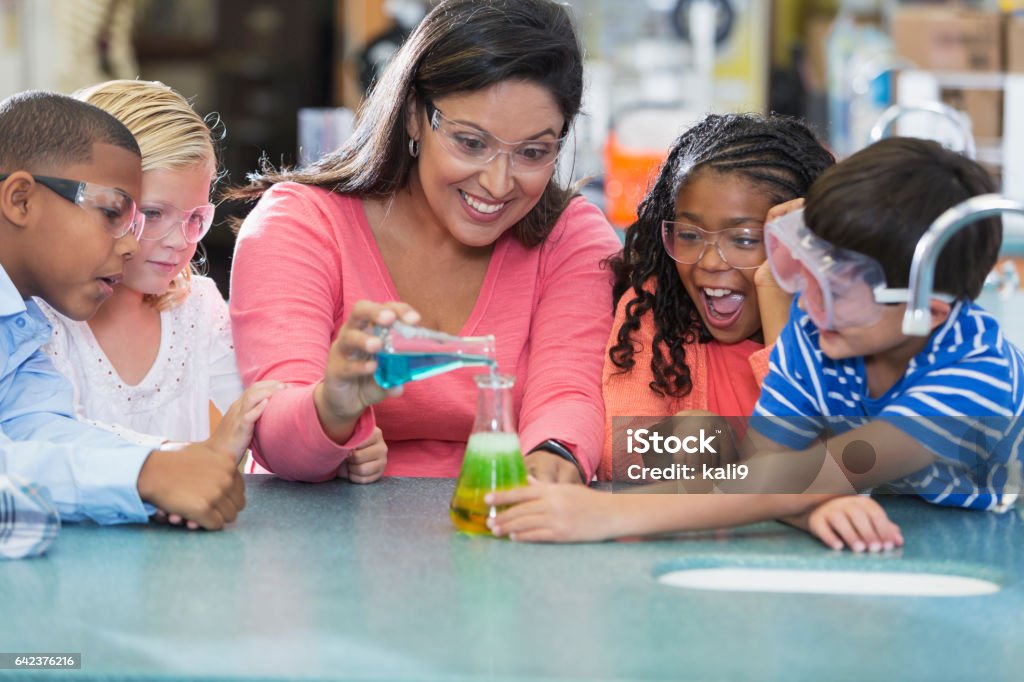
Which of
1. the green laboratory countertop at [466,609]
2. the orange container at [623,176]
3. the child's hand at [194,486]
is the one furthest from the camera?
the orange container at [623,176]

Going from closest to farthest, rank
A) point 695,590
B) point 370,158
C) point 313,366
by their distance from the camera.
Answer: point 695,590 → point 313,366 → point 370,158

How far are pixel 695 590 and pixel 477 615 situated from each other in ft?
0.73

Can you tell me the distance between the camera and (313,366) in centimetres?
168

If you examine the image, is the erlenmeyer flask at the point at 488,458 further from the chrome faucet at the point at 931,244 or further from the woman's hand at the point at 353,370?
the chrome faucet at the point at 931,244

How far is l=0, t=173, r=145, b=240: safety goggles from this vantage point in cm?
159

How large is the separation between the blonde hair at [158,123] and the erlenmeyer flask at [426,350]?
69 cm

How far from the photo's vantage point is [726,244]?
1828 millimetres

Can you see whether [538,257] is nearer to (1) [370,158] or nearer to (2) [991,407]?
(1) [370,158]

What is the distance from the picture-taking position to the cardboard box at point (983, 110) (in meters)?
4.74

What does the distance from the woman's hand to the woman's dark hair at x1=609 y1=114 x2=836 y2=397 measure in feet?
1.65

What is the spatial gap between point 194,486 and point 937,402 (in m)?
0.83

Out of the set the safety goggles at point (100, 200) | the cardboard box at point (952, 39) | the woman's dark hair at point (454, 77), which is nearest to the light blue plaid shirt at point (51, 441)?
the safety goggles at point (100, 200)

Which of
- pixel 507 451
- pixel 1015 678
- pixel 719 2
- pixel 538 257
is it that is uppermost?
pixel 719 2

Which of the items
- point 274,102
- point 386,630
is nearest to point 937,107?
point 386,630
